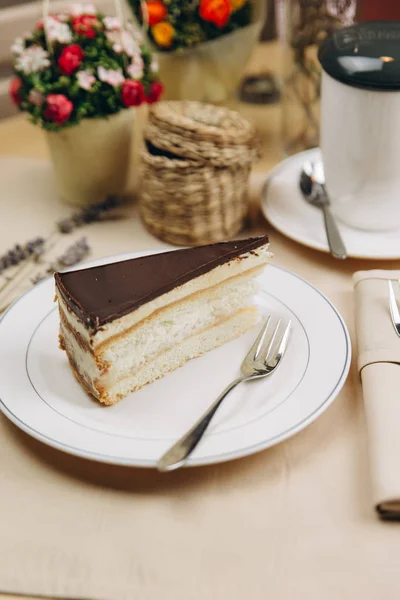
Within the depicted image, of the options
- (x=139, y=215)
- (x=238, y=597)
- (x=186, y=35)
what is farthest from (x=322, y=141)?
(x=238, y=597)

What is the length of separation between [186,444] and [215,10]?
1.09m

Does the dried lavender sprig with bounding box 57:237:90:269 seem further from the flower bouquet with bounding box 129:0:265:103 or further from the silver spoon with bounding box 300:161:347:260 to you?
the flower bouquet with bounding box 129:0:265:103

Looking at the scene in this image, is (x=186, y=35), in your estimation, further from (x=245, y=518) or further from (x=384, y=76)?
(x=245, y=518)

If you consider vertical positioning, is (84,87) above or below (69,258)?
above

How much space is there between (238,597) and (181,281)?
0.42m

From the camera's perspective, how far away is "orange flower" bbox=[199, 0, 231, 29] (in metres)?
1.49

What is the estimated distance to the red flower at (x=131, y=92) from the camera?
1292 millimetres

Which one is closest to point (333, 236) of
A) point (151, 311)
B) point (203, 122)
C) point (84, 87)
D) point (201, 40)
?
point (203, 122)

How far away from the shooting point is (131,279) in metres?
0.90

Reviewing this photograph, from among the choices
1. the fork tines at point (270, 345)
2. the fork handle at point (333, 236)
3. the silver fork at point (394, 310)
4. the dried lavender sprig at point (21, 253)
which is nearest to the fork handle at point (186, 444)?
the fork tines at point (270, 345)

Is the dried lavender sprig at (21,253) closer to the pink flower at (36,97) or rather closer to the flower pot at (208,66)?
the pink flower at (36,97)

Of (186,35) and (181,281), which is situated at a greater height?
(186,35)

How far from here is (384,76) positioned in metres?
A: 1.00

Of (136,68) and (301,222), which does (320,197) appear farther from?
(136,68)
